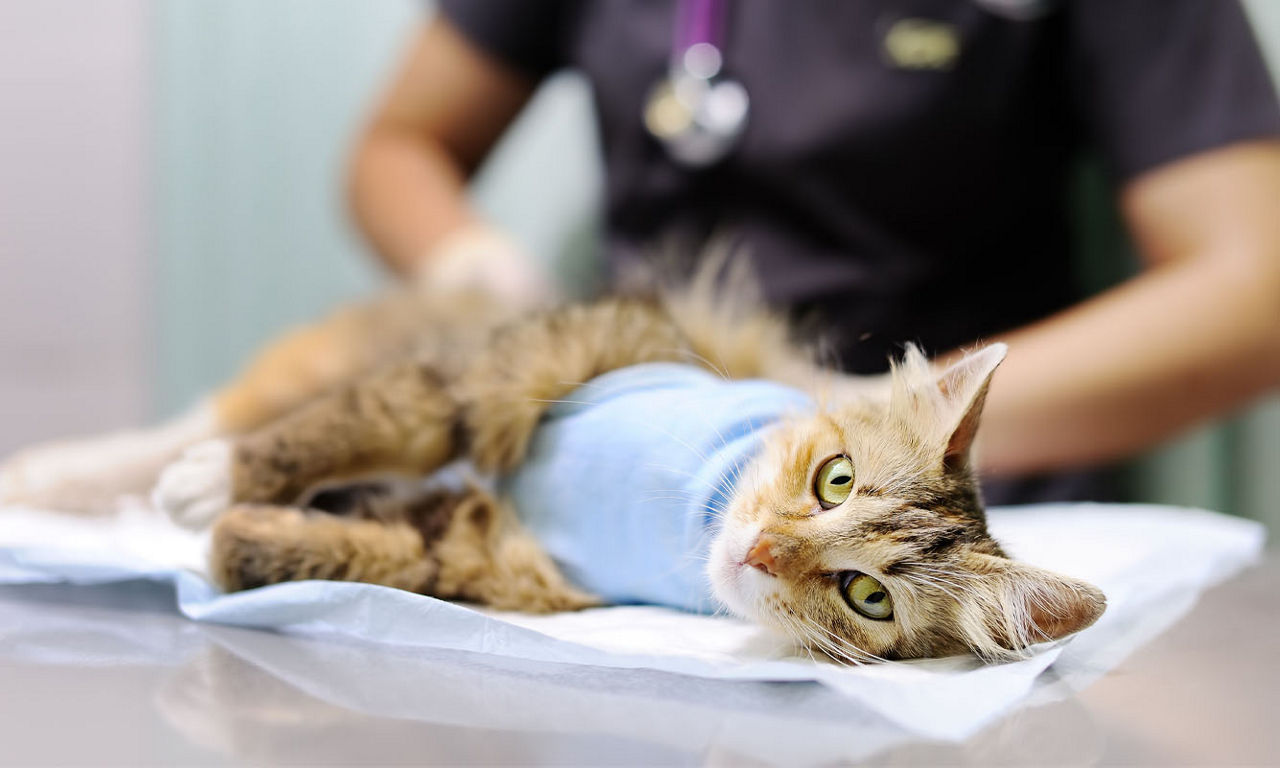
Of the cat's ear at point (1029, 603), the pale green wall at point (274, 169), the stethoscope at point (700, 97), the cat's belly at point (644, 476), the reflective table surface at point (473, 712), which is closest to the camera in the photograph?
the reflective table surface at point (473, 712)

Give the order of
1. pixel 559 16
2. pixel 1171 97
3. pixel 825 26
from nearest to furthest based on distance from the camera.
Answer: pixel 1171 97
pixel 825 26
pixel 559 16

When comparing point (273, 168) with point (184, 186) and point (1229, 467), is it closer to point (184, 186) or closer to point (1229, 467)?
point (184, 186)

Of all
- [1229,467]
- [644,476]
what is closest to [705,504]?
[644,476]

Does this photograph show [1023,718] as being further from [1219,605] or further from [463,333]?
[463,333]

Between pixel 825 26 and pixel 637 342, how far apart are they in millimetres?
774

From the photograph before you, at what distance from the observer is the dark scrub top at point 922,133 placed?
1.34 m

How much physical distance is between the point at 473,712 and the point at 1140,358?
1016 mm

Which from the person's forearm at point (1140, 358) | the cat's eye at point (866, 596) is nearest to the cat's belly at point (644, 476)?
the cat's eye at point (866, 596)

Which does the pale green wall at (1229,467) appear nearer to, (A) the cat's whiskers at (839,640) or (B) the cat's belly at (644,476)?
(B) the cat's belly at (644,476)

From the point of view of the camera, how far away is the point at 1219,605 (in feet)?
3.19

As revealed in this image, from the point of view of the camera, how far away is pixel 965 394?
0.73 metres

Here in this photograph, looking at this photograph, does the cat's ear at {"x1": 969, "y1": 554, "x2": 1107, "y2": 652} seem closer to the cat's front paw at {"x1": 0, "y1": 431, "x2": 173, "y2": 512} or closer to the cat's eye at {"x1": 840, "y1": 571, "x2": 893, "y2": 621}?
the cat's eye at {"x1": 840, "y1": 571, "x2": 893, "y2": 621}

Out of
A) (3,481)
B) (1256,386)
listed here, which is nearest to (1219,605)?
(1256,386)

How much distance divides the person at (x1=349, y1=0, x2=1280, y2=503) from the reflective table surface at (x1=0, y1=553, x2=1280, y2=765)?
0.57 meters
